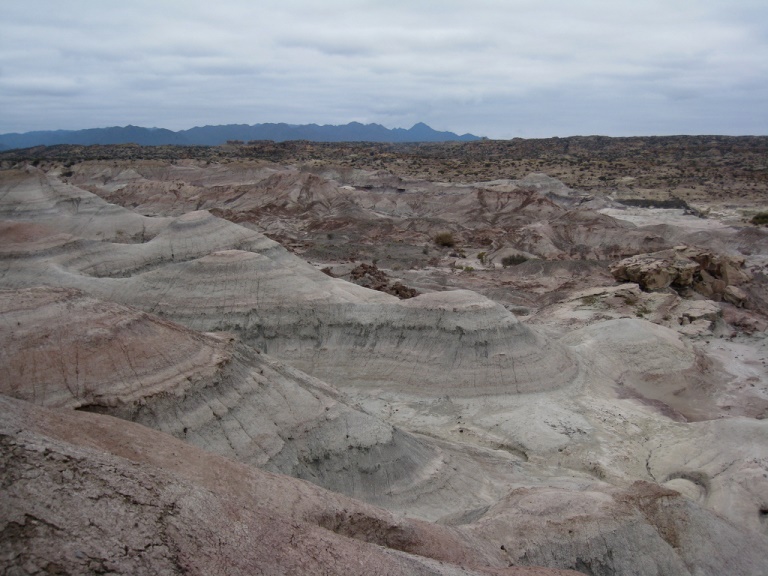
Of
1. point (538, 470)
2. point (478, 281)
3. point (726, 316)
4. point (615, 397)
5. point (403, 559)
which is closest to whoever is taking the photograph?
point (403, 559)

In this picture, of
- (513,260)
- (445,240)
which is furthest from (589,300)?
(445,240)

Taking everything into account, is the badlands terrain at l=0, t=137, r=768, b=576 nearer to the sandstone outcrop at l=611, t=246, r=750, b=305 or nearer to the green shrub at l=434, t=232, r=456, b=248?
the sandstone outcrop at l=611, t=246, r=750, b=305

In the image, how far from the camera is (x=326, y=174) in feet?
251

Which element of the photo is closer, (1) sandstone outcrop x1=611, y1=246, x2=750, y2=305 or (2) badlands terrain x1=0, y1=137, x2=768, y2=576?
(2) badlands terrain x1=0, y1=137, x2=768, y2=576

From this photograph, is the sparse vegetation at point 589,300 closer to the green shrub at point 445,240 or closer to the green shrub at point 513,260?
the green shrub at point 513,260

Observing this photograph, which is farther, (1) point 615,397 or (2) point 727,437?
(1) point 615,397

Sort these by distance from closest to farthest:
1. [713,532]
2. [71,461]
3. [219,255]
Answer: [71,461] < [713,532] < [219,255]

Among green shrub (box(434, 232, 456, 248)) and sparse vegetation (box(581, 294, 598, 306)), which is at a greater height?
green shrub (box(434, 232, 456, 248))

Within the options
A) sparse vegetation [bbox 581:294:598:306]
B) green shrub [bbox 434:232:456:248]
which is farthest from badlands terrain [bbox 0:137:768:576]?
green shrub [bbox 434:232:456:248]

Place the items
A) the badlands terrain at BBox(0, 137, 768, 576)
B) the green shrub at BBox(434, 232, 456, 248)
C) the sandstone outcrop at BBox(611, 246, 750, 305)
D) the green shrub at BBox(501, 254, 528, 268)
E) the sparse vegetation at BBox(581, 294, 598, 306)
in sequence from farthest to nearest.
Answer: the green shrub at BBox(434, 232, 456, 248) → the green shrub at BBox(501, 254, 528, 268) → the sandstone outcrop at BBox(611, 246, 750, 305) → the sparse vegetation at BBox(581, 294, 598, 306) → the badlands terrain at BBox(0, 137, 768, 576)

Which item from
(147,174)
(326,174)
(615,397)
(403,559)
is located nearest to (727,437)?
(615,397)

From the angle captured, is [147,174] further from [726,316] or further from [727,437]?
[727,437]

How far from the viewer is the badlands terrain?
17.9ft

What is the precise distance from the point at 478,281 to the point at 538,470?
818 inches
